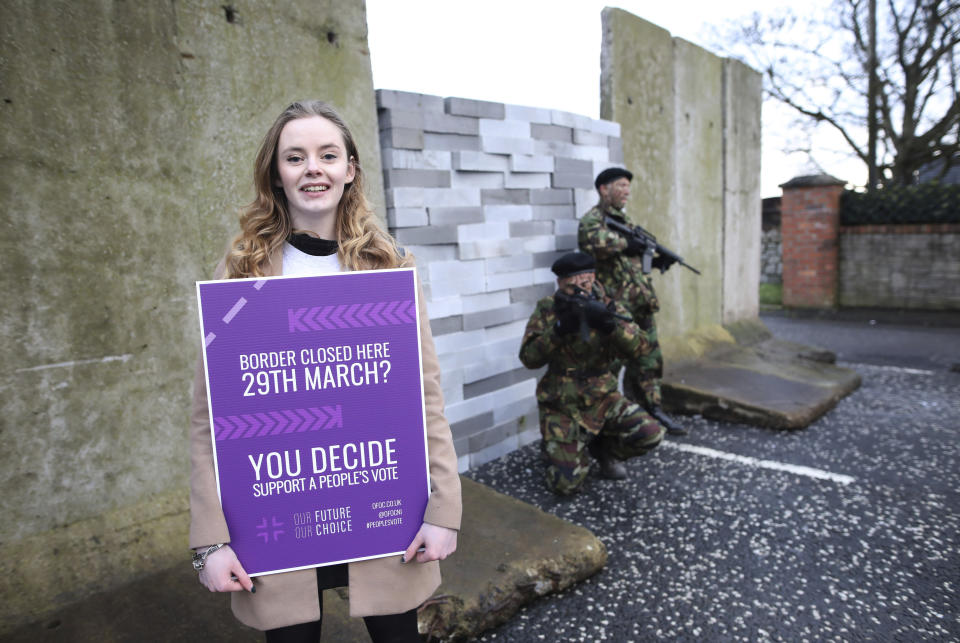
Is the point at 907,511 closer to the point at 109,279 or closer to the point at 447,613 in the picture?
the point at 447,613

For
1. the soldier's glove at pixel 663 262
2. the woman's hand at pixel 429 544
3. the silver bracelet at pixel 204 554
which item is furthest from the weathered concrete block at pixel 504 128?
the silver bracelet at pixel 204 554

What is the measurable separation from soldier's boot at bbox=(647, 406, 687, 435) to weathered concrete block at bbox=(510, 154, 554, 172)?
75.8 inches

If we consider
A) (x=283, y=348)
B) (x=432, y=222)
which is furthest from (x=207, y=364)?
(x=432, y=222)

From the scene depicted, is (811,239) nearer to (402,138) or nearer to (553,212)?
(553,212)

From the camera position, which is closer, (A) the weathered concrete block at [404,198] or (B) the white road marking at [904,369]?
(A) the weathered concrete block at [404,198]

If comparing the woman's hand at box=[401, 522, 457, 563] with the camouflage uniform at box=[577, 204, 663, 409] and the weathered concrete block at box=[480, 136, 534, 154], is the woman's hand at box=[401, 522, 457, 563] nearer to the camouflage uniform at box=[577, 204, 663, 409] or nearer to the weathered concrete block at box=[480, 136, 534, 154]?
the weathered concrete block at box=[480, 136, 534, 154]

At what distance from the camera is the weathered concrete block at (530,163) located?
13.1ft

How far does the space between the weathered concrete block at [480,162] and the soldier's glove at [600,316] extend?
117 centimetres

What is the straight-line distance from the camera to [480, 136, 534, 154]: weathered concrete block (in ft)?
12.4

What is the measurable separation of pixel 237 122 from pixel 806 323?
900cm

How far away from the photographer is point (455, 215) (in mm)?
3611

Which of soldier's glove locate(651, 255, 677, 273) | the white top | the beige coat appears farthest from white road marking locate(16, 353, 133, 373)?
soldier's glove locate(651, 255, 677, 273)

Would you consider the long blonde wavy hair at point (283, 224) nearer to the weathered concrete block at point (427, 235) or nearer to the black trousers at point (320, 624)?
→ the black trousers at point (320, 624)

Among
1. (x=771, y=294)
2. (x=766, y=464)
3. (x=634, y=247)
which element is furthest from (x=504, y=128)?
(x=771, y=294)
